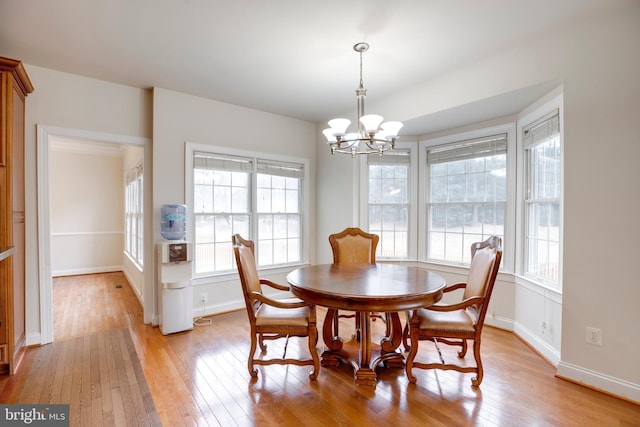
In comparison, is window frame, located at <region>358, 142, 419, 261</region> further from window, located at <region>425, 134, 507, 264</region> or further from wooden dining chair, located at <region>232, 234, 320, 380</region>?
wooden dining chair, located at <region>232, 234, 320, 380</region>

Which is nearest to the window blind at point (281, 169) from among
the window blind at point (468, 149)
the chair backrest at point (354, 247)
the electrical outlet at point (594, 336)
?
the chair backrest at point (354, 247)

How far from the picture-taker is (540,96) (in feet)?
9.37

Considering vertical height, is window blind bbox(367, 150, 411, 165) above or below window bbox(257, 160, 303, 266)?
above

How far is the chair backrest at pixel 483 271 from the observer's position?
2.22 meters

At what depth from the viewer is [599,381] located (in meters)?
2.28

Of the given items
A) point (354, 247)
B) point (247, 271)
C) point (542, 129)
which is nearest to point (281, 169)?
point (354, 247)

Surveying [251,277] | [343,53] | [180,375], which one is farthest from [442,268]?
[180,375]

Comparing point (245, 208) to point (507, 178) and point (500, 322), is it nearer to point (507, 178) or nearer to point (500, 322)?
point (507, 178)

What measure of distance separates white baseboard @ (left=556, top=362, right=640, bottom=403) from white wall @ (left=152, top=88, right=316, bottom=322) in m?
3.37

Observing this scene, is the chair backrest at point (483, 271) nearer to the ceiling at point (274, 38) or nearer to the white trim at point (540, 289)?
the white trim at point (540, 289)

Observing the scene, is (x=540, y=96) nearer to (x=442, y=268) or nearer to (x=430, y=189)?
(x=430, y=189)

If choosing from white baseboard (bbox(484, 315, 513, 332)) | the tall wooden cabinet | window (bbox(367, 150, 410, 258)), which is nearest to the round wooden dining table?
window (bbox(367, 150, 410, 258))

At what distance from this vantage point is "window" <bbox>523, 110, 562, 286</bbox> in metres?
2.83

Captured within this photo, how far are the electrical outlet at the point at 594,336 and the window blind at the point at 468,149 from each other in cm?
196
